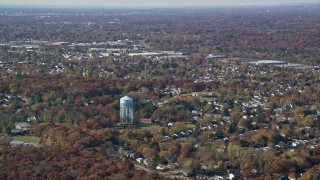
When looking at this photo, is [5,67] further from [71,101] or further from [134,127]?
[134,127]

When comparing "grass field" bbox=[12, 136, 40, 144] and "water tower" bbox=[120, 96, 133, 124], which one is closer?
"grass field" bbox=[12, 136, 40, 144]

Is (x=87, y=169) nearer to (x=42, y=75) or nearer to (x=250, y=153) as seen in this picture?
(x=250, y=153)

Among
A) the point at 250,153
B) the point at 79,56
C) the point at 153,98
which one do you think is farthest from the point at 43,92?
the point at 79,56

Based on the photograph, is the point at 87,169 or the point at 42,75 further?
the point at 42,75

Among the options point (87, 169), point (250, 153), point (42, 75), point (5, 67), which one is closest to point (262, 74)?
point (42, 75)

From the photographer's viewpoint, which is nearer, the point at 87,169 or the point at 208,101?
the point at 87,169

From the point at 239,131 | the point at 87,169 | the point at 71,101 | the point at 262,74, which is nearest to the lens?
the point at 87,169

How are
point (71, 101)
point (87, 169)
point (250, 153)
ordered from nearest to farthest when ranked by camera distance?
point (87, 169) → point (250, 153) → point (71, 101)

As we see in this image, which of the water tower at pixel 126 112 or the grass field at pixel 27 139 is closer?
the grass field at pixel 27 139

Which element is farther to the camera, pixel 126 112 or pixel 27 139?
pixel 126 112

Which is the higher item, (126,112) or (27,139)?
(126,112)
